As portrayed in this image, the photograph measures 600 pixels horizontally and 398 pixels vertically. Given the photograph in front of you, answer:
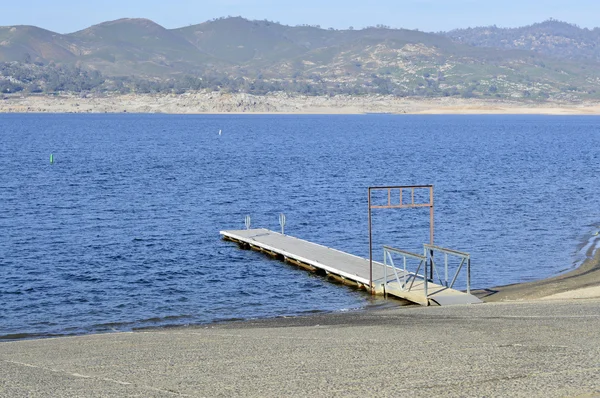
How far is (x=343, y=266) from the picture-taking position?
30.9m

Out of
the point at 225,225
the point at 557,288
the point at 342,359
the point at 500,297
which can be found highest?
the point at 342,359

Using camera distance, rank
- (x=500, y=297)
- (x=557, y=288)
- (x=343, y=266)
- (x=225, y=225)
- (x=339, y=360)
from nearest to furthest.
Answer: (x=339, y=360) → (x=500, y=297) → (x=557, y=288) → (x=343, y=266) → (x=225, y=225)

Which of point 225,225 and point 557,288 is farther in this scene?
point 225,225

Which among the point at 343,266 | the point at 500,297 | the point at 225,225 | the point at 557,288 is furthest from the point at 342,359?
the point at 225,225

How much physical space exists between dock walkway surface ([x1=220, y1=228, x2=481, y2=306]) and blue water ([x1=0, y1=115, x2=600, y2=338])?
27.5 inches

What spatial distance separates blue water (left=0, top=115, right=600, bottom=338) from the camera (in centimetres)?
2678

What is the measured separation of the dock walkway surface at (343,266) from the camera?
995 inches

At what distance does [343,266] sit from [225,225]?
1412cm

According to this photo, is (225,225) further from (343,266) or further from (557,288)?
(557,288)

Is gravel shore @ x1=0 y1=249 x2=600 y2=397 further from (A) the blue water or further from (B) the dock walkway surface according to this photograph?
(A) the blue water

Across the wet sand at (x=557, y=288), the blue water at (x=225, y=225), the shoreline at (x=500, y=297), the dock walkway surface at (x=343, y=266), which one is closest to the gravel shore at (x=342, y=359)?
the shoreline at (x=500, y=297)

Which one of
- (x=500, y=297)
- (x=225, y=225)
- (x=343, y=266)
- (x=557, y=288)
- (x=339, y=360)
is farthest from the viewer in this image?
(x=225, y=225)

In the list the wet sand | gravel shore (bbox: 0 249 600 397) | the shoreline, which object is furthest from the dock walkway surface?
gravel shore (bbox: 0 249 600 397)

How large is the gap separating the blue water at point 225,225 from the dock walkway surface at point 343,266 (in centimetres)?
70
